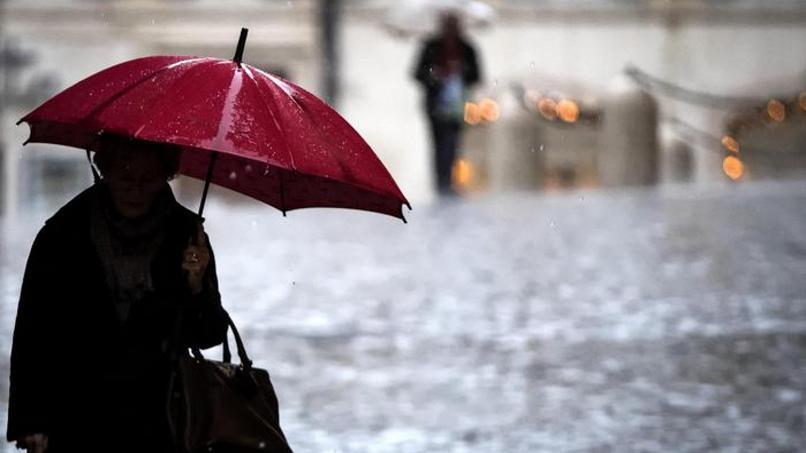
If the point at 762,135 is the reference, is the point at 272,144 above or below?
below

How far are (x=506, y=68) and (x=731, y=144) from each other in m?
5.14

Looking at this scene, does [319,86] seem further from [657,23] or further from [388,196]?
[388,196]

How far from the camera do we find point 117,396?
338 centimetres

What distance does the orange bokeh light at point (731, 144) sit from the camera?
24234mm

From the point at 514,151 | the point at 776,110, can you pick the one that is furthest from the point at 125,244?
the point at 514,151

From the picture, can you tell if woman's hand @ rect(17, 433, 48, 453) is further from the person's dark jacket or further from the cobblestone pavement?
the person's dark jacket

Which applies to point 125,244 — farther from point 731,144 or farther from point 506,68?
point 506,68

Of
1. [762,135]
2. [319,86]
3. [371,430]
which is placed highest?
[319,86]

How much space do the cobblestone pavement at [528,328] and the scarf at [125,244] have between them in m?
2.36

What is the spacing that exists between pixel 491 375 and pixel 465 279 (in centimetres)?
298

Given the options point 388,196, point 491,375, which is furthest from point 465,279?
point 388,196

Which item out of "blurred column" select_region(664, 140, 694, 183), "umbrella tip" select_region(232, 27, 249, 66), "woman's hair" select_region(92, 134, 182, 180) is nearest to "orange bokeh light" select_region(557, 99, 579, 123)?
"blurred column" select_region(664, 140, 694, 183)

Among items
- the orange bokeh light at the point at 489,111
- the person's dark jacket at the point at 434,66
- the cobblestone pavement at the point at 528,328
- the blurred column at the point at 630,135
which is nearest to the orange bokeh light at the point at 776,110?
the blurred column at the point at 630,135

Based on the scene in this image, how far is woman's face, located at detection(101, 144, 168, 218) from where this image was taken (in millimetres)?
3385
